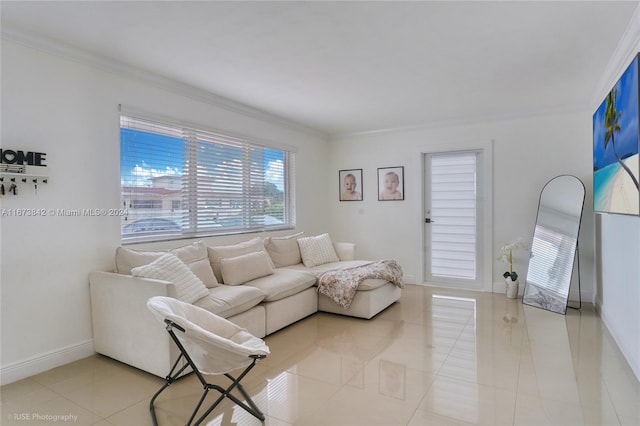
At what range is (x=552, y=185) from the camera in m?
4.77

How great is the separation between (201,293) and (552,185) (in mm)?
4470

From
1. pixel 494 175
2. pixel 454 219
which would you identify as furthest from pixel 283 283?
pixel 494 175

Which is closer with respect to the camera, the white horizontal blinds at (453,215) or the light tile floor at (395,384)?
the light tile floor at (395,384)

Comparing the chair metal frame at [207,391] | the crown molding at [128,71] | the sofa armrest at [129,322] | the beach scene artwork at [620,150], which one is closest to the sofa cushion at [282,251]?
the crown molding at [128,71]

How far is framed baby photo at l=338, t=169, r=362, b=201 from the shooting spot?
20.9 ft

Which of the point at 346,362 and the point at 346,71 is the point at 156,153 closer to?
the point at 346,71

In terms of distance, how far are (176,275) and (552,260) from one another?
4320 millimetres

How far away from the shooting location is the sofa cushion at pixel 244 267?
3.74 m

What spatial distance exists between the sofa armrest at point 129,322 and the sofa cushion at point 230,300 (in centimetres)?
39

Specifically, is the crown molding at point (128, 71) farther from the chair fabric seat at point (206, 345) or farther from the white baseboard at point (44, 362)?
the white baseboard at point (44, 362)

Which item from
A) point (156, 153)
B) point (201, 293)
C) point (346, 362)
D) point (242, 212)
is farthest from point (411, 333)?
point (156, 153)

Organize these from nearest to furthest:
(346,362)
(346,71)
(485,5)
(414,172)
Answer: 1. (485,5)
2. (346,362)
3. (346,71)
4. (414,172)

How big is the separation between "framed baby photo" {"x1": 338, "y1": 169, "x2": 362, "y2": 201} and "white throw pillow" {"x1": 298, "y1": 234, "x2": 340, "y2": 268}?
135cm

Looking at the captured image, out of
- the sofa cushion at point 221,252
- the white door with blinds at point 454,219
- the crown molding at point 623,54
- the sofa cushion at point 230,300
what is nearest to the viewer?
the crown molding at point 623,54
